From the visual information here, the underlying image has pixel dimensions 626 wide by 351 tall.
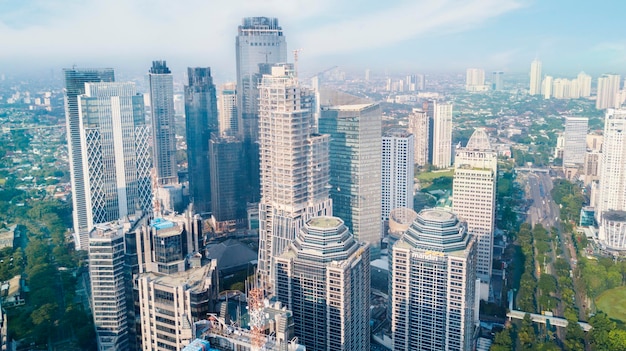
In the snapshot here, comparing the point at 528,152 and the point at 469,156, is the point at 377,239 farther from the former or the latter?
the point at 528,152

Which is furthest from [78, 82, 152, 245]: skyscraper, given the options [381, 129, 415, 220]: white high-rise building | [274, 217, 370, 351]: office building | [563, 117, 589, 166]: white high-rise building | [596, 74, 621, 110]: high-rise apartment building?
[563, 117, 589, 166]: white high-rise building

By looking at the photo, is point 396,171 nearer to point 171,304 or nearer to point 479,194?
point 479,194

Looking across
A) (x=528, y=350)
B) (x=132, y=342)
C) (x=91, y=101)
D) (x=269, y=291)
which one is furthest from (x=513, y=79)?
(x=132, y=342)

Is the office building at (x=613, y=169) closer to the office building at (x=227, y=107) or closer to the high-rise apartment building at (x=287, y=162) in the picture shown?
the high-rise apartment building at (x=287, y=162)

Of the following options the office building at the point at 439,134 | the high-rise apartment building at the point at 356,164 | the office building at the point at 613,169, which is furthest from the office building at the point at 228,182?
the office building at the point at 613,169

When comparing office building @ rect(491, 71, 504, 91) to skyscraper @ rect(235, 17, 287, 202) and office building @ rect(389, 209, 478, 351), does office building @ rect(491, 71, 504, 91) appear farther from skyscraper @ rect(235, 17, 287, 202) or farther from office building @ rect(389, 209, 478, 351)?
office building @ rect(389, 209, 478, 351)
